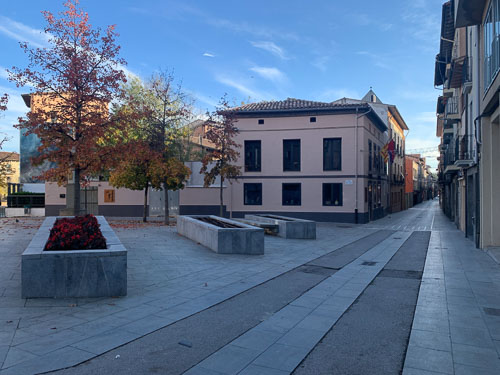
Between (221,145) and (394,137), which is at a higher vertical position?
(394,137)

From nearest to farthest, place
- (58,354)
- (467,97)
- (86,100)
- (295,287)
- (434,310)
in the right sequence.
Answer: (58,354) < (434,310) < (295,287) < (86,100) < (467,97)

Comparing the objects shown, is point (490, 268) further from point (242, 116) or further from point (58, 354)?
point (242, 116)

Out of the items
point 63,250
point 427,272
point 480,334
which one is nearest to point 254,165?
point 427,272

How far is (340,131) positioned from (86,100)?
19.1 meters

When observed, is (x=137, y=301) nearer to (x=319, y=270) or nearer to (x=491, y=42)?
(x=319, y=270)

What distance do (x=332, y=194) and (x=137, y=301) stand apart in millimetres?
22219

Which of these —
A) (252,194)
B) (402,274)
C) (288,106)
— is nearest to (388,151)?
(288,106)

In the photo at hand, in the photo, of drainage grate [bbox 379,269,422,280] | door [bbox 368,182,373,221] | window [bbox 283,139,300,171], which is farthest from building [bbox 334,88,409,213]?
drainage grate [bbox 379,269,422,280]

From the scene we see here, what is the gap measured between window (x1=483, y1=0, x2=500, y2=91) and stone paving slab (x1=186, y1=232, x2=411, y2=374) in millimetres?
6962

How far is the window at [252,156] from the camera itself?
29062 millimetres

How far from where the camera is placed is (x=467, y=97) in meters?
19.1

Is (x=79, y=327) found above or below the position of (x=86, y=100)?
below

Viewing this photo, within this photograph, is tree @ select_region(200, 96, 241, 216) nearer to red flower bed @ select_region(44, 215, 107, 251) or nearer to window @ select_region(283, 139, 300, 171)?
window @ select_region(283, 139, 300, 171)

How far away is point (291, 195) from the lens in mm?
28391
